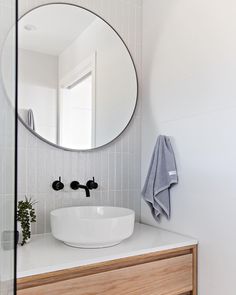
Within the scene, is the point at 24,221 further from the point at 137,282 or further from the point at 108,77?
the point at 108,77

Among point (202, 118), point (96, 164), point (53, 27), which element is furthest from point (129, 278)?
point (53, 27)

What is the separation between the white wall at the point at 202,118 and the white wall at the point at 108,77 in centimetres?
19

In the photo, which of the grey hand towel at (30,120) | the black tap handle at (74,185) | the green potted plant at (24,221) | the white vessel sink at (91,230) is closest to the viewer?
the white vessel sink at (91,230)

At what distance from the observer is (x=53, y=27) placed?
1.68m

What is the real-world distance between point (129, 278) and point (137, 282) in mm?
48

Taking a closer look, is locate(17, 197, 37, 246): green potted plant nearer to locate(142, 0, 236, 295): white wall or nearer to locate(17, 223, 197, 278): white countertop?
locate(17, 223, 197, 278): white countertop

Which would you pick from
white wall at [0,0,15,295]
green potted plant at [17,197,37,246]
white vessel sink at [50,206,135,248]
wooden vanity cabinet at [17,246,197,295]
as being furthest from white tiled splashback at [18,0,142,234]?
white wall at [0,0,15,295]

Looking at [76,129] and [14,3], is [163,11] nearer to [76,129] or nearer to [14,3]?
[76,129]

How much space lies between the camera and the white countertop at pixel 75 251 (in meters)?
1.11

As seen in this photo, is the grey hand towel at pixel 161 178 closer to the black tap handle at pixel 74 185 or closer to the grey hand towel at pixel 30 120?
the black tap handle at pixel 74 185

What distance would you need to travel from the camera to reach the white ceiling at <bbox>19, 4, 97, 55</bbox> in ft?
5.25

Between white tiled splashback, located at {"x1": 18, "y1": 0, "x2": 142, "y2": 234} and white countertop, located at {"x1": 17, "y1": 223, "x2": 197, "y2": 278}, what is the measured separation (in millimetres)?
235

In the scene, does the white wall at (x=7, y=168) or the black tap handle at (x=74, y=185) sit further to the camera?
the black tap handle at (x=74, y=185)

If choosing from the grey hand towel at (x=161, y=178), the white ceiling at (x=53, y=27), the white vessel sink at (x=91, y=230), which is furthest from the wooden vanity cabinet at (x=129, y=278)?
the white ceiling at (x=53, y=27)
